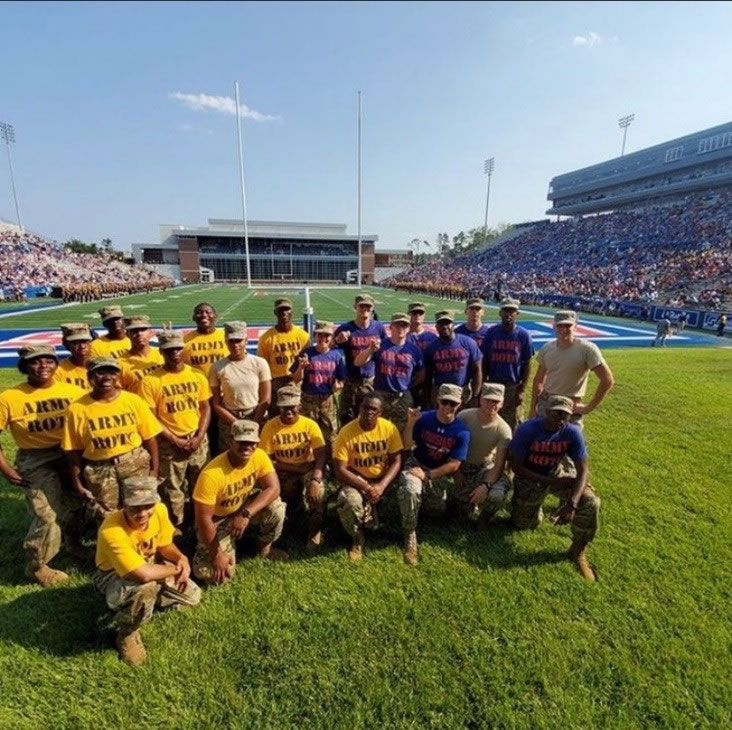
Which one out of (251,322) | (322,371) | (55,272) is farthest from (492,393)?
(55,272)

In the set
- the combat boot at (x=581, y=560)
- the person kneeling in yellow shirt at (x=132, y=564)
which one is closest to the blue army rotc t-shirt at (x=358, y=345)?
the combat boot at (x=581, y=560)

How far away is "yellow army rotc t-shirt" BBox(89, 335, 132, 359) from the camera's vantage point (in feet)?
15.5

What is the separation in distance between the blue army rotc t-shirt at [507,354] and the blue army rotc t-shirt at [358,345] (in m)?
1.34

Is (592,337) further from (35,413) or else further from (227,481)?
(35,413)

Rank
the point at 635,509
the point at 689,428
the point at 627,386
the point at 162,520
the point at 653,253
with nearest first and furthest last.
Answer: the point at 162,520
the point at 635,509
the point at 689,428
the point at 627,386
the point at 653,253


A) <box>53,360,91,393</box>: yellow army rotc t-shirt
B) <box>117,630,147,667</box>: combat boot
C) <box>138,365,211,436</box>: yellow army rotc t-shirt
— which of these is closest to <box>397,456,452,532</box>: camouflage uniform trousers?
<box>138,365,211,436</box>: yellow army rotc t-shirt

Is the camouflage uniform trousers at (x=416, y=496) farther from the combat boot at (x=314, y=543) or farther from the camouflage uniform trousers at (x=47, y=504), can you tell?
the camouflage uniform trousers at (x=47, y=504)

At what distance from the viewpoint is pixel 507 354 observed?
5266 mm

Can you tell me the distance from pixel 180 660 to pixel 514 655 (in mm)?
2185

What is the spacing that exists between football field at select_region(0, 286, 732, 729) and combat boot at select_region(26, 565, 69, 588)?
0.07 metres

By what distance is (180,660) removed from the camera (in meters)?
2.81

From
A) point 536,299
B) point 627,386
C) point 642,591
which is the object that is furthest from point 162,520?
point 536,299

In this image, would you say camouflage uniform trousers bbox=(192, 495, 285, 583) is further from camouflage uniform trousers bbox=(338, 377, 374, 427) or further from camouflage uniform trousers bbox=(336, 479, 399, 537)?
camouflage uniform trousers bbox=(338, 377, 374, 427)

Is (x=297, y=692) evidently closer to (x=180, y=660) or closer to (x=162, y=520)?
(x=180, y=660)
